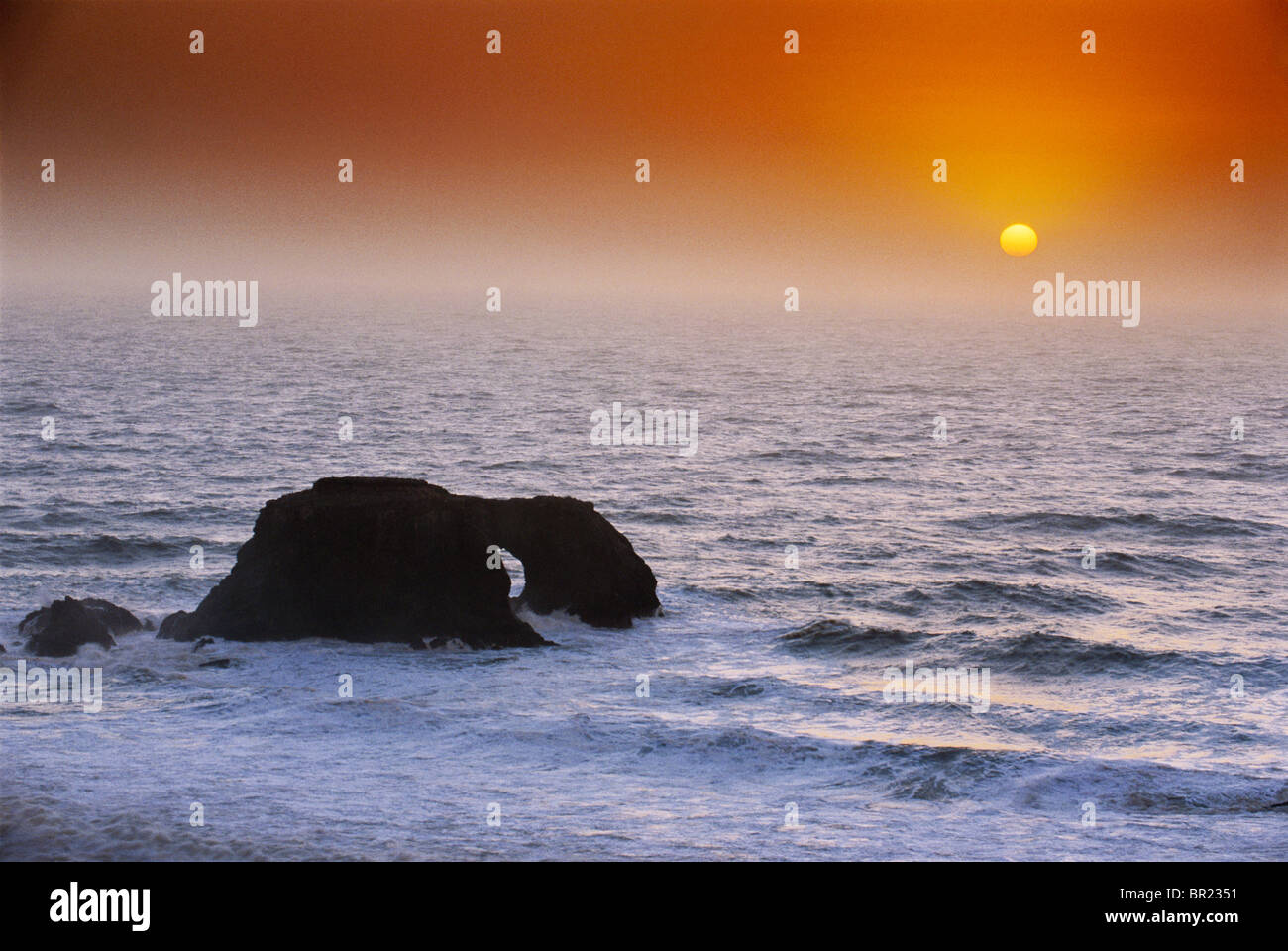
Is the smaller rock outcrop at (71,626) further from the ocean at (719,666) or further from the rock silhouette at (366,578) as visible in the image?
the rock silhouette at (366,578)

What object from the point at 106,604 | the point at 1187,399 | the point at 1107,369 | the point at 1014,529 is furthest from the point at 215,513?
the point at 1107,369

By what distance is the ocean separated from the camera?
2341 cm

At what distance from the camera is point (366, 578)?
35.3 metres

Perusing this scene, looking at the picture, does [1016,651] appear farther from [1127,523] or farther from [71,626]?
[71,626]

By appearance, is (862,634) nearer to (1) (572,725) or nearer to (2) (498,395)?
(1) (572,725)

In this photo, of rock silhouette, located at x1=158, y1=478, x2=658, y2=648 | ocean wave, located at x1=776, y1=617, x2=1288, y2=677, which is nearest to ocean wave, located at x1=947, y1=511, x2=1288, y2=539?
ocean wave, located at x1=776, y1=617, x2=1288, y2=677

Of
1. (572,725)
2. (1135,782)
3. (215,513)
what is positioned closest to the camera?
(1135,782)

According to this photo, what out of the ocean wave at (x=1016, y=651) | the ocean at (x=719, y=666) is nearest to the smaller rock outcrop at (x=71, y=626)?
the ocean at (x=719, y=666)

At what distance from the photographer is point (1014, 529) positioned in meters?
56.4

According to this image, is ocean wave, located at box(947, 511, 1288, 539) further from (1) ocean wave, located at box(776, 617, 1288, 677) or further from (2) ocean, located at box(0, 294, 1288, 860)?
(1) ocean wave, located at box(776, 617, 1288, 677)

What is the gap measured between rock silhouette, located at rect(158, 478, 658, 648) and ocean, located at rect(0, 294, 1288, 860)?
2.71 ft

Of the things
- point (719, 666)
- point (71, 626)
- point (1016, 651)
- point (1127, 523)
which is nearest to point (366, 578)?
point (71, 626)

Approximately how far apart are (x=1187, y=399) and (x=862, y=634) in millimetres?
84066
